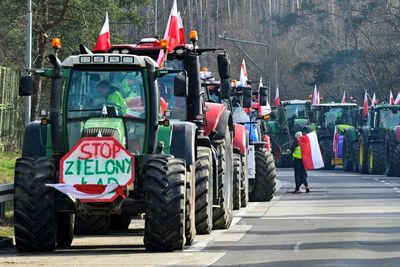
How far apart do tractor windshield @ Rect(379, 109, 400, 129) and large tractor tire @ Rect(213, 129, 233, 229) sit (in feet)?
77.9

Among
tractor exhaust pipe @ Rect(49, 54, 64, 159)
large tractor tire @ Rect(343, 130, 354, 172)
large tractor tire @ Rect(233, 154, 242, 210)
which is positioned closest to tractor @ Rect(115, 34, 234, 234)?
tractor exhaust pipe @ Rect(49, 54, 64, 159)

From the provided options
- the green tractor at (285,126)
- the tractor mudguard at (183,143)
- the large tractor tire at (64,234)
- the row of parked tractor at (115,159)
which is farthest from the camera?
the green tractor at (285,126)

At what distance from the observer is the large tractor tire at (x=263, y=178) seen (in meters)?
29.4

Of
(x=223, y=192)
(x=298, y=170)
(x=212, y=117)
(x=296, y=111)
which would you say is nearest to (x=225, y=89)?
(x=212, y=117)

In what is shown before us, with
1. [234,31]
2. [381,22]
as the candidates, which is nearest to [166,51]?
[381,22]

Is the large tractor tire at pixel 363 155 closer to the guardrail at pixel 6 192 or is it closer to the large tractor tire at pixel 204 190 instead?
the large tractor tire at pixel 204 190

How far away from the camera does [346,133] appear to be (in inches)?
1969

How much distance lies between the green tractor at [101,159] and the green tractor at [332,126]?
3255 cm

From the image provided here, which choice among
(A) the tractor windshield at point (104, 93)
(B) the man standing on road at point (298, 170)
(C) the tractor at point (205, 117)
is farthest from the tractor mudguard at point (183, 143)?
(B) the man standing on road at point (298, 170)

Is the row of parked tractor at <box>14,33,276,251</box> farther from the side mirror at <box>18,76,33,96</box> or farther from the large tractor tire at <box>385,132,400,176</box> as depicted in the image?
the large tractor tire at <box>385,132,400,176</box>

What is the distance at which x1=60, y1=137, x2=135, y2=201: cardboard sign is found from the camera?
1670 cm

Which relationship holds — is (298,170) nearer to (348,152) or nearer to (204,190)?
(204,190)

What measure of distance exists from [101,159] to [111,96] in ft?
4.09

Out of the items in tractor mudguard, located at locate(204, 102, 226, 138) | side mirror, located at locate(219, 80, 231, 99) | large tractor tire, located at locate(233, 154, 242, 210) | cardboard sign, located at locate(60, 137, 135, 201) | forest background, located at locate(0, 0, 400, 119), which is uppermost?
forest background, located at locate(0, 0, 400, 119)
